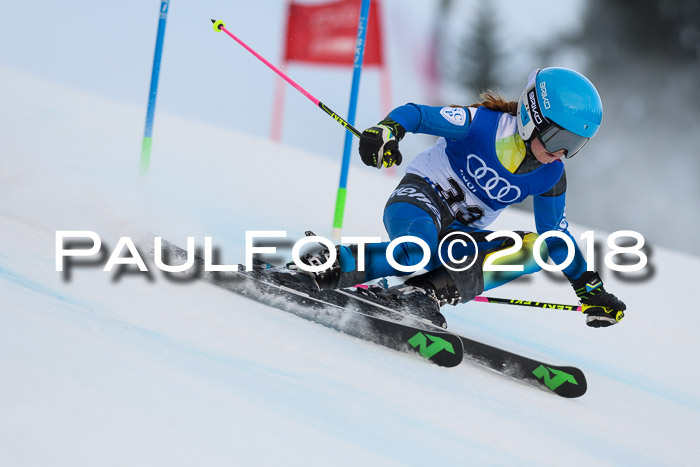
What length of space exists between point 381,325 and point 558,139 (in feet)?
2.99

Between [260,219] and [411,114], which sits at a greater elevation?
[411,114]

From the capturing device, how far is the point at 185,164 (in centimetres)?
570

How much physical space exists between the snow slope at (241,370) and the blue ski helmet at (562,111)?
0.89m

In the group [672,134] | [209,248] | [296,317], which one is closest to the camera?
[296,317]

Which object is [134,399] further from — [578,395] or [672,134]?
[672,134]

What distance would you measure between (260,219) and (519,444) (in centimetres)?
293

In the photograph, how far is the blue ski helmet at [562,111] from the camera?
2.72m

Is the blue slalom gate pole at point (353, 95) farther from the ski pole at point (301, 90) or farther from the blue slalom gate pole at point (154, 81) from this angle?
the blue slalom gate pole at point (154, 81)

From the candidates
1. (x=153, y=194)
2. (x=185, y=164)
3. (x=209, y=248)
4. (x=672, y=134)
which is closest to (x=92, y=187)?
(x=153, y=194)

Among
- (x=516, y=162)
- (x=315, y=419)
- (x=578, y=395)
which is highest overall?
(x=516, y=162)

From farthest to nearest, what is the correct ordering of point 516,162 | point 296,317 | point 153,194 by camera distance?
point 153,194 < point 516,162 < point 296,317

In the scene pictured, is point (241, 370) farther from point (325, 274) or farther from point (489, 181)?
point (489, 181)

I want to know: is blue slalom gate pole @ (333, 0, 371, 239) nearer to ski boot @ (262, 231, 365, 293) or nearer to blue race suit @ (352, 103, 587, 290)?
blue race suit @ (352, 103, 587, 290)

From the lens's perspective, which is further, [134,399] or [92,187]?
[92,187]
